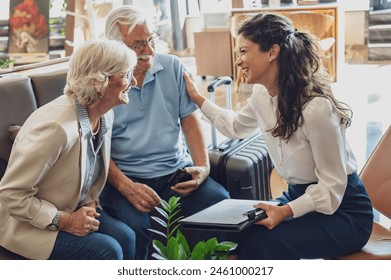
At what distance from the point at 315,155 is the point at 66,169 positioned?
0.66m

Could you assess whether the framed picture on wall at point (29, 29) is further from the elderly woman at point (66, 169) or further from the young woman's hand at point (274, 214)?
the young woman's hand at point (274, 214)

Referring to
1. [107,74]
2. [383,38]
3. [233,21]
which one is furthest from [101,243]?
[383,38]

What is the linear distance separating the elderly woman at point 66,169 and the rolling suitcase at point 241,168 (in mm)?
510

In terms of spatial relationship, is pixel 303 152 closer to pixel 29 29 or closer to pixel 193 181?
pixel 193 181

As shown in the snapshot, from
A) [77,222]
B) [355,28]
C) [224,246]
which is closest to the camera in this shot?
[224,246]

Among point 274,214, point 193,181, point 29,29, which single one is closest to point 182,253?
point 274,214

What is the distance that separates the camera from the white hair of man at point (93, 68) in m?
1.75

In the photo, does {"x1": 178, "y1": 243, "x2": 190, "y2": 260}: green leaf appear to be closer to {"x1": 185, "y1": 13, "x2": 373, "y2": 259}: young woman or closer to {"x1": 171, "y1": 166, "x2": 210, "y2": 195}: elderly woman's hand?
{"x1": 185, "y1": 13, "x2": 373, "y2": 259}: young woman

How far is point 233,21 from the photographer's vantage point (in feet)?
18.2

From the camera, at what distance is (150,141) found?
2.10 m
